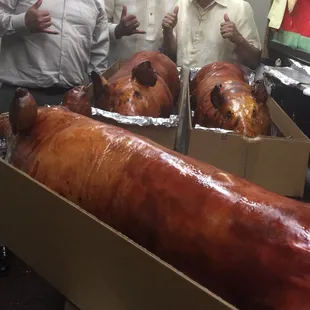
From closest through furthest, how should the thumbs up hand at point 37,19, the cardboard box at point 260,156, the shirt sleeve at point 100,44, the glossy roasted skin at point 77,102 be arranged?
the glossy roasted skin at point 77,102 < the cardboard box at point 260,156 < the thumbs up hand at point 37,19 < the shirt sleeve at point 100,44

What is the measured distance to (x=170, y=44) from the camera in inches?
105

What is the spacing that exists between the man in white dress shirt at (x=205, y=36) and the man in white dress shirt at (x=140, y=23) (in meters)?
0.09

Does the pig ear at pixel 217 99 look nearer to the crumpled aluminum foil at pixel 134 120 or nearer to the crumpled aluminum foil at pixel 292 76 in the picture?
the crumpled aluminum foil at pixel 134 120

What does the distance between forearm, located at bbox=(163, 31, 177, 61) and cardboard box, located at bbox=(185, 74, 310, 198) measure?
A: 1.27 metres

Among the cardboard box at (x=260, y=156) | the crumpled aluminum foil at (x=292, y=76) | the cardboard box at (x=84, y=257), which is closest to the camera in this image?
the cardboard box at (x=84, y=257)

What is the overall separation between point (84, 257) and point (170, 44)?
6.69 feet

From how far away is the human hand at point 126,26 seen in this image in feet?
8.11

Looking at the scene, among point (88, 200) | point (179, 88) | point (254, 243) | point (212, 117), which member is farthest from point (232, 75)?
point (254, 243)

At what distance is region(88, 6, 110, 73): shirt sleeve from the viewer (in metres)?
2.37

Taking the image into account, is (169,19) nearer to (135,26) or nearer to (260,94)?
(135,26)

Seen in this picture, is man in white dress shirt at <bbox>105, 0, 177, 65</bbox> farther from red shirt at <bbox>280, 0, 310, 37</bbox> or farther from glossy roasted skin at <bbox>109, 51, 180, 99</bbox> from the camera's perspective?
red shirt at <bbox>280, 0, 310, 37</bbox>

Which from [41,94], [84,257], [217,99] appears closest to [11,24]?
[41,94]

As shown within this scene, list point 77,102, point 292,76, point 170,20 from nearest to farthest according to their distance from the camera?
1. point 77,102
2. point 292,76
3. point 170,20

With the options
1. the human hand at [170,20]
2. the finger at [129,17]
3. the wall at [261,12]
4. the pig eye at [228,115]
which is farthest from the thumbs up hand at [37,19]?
the wall at [261,12]
